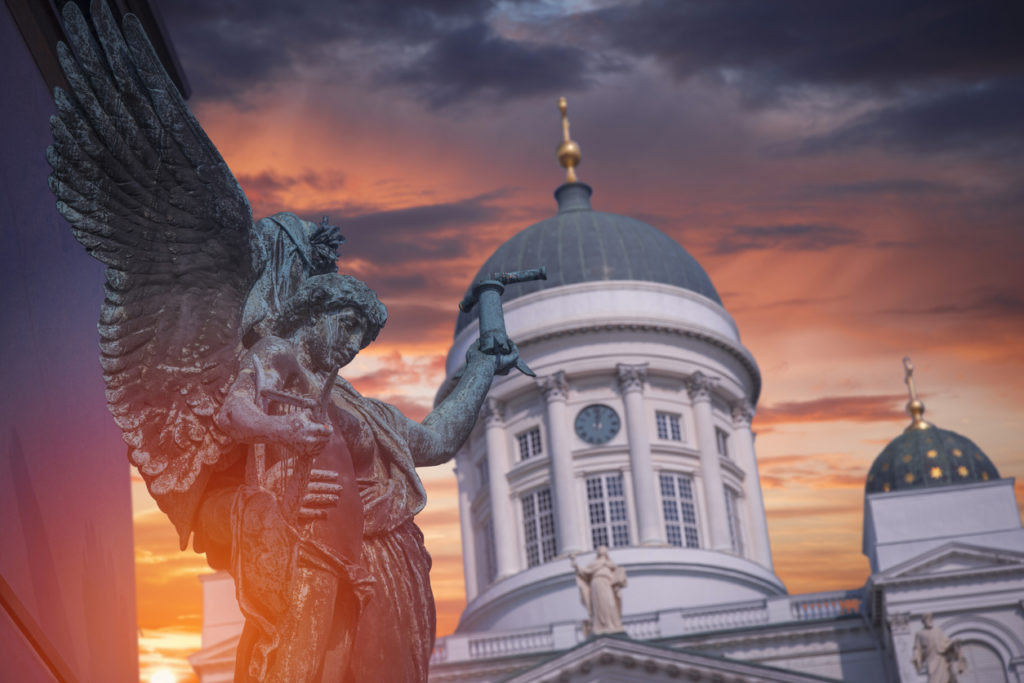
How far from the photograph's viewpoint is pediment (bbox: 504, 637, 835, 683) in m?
46.2

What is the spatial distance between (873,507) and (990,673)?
728 cm

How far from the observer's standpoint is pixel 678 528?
64.9 meters

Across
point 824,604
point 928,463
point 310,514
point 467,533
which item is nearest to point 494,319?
point 310,514

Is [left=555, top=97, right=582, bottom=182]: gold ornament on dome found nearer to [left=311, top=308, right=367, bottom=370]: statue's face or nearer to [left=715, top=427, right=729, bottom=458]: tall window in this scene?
[left=715, top=427, right=729, bottom=458]: tall window

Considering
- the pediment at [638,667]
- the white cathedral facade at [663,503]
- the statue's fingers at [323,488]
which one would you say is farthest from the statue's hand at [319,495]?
the white cathedral facade at [663,503]

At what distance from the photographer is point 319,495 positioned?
14.7ft

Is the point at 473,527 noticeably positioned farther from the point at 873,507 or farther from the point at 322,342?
the point at 322,342

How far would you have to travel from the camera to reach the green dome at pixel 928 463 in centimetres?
5838

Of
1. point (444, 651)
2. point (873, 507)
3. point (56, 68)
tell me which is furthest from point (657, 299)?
point (56, 68)

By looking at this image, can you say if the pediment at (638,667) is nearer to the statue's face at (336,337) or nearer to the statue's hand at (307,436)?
the statue's face at (336,337)

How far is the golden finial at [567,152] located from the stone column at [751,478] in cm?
1499

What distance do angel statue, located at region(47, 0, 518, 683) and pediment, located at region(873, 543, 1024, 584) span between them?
4736 centimetres

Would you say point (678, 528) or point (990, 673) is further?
point (678, 528)

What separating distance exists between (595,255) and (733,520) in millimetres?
12814
